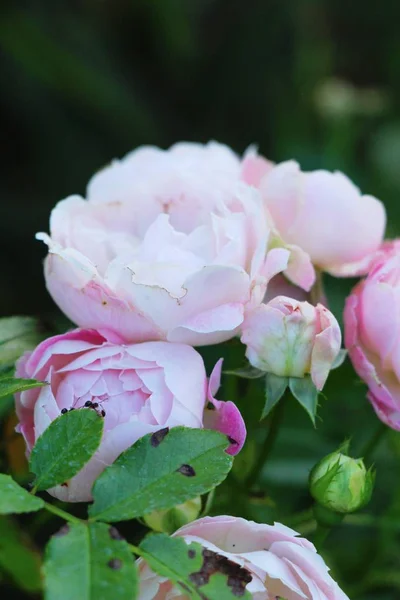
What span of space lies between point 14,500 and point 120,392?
8cm

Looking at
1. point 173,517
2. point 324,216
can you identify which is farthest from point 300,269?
point 173,517

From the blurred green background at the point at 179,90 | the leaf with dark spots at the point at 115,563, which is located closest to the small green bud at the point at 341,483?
the leaf with dark spots at the point at 115,563

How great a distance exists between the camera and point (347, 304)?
459 millimetres

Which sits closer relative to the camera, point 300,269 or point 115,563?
point 115,563

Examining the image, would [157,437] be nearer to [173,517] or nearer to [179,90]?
[173,517]

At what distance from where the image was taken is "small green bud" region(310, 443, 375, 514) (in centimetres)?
41

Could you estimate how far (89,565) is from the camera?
0.31 m

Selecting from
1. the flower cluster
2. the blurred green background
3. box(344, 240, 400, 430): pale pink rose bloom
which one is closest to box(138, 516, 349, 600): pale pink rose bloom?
the flower cluster

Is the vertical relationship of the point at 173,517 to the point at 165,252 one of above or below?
below

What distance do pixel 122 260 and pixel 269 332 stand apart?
0.28ft

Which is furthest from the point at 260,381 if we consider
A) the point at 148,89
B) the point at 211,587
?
the point at 148,89

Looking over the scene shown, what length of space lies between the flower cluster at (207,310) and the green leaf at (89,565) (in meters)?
0.03

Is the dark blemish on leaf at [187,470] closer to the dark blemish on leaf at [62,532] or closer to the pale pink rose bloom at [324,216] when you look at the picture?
the dark blemish on leaf at [62,532]

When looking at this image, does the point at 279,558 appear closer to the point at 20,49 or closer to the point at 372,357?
the point at 372,357
